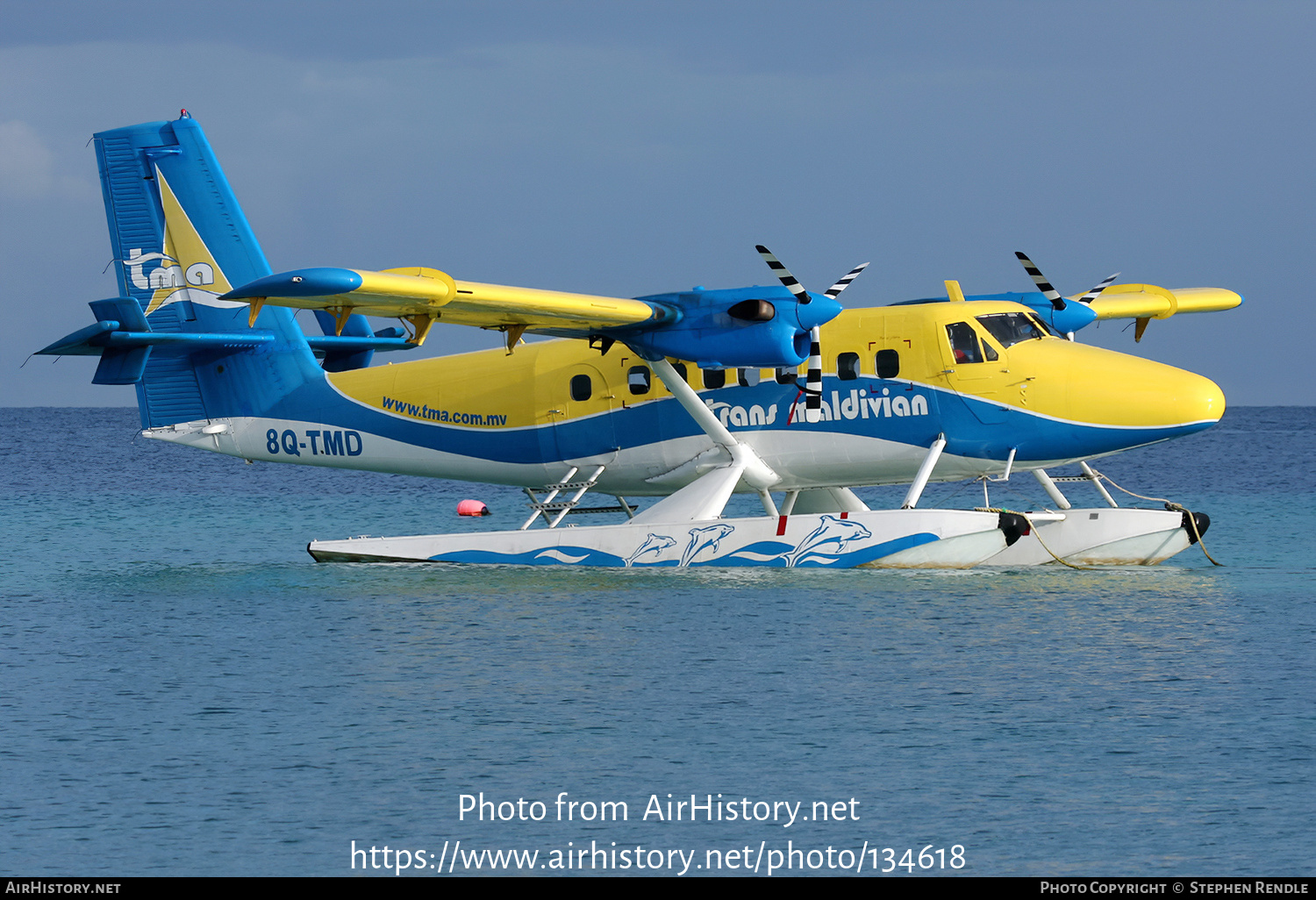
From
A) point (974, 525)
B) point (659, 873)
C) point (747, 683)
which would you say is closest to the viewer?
point (659, 873)

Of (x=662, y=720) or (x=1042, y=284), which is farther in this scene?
(x=1042, y=284)

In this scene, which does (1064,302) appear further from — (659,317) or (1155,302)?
(659,317)

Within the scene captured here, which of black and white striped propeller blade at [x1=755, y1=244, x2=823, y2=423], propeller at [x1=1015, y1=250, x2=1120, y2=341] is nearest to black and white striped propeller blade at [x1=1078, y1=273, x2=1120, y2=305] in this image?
propeller at [x1=1015, y1=250, x2=1120, y2=341]

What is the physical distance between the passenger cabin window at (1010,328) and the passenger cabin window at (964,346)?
0.27 metres

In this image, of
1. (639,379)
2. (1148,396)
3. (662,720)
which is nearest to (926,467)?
(1148,396)

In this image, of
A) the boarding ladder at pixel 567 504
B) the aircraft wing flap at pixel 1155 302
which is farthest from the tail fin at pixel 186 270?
the aircraft wing flap at pixel 1155 302

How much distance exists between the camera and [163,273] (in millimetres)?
22297

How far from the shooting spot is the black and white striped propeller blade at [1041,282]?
66.8 ft

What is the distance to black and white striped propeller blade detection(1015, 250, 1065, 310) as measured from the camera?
2038cm

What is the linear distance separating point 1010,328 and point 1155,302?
5.52 meters

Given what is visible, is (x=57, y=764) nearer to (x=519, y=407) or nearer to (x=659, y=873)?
(x=659, y=873)

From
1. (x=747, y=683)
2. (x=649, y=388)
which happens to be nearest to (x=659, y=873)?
(x=747, y=683)

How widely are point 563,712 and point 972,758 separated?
3341 mm

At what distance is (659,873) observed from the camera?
8539 mm
